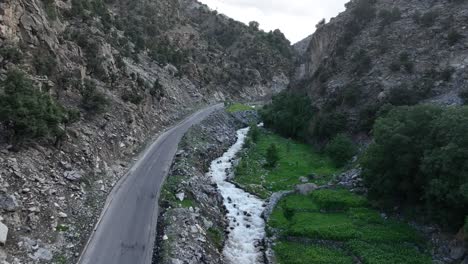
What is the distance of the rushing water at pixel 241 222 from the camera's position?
1474 inches

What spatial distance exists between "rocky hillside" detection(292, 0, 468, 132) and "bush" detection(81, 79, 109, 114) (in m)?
41.7

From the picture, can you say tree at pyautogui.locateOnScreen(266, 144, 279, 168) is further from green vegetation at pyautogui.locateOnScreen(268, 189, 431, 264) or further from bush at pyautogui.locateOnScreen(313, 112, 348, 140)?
green vegetation at pyautogui.locateOnScreen(268, 189, 431, 264)

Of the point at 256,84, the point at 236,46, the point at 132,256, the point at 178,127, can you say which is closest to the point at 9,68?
the point at 132,256

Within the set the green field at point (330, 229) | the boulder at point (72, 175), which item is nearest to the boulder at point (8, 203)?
the boulder at point (72, 175)

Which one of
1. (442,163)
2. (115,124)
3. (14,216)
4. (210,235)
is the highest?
(115,124)

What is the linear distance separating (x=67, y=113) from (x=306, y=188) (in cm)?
3175

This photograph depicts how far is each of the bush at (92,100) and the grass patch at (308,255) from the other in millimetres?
32182

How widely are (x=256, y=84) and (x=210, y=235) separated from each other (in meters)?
134

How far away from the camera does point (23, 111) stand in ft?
114

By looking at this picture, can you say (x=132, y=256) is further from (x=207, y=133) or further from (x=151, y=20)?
(x=151, y=20)

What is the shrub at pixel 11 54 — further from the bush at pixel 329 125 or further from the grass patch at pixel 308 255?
the bush at pixel 329 125

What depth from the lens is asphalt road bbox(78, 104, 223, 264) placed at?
105 feet

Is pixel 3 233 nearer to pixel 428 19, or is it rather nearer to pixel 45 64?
pixel 45 64

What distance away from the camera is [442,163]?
33.7 meters
